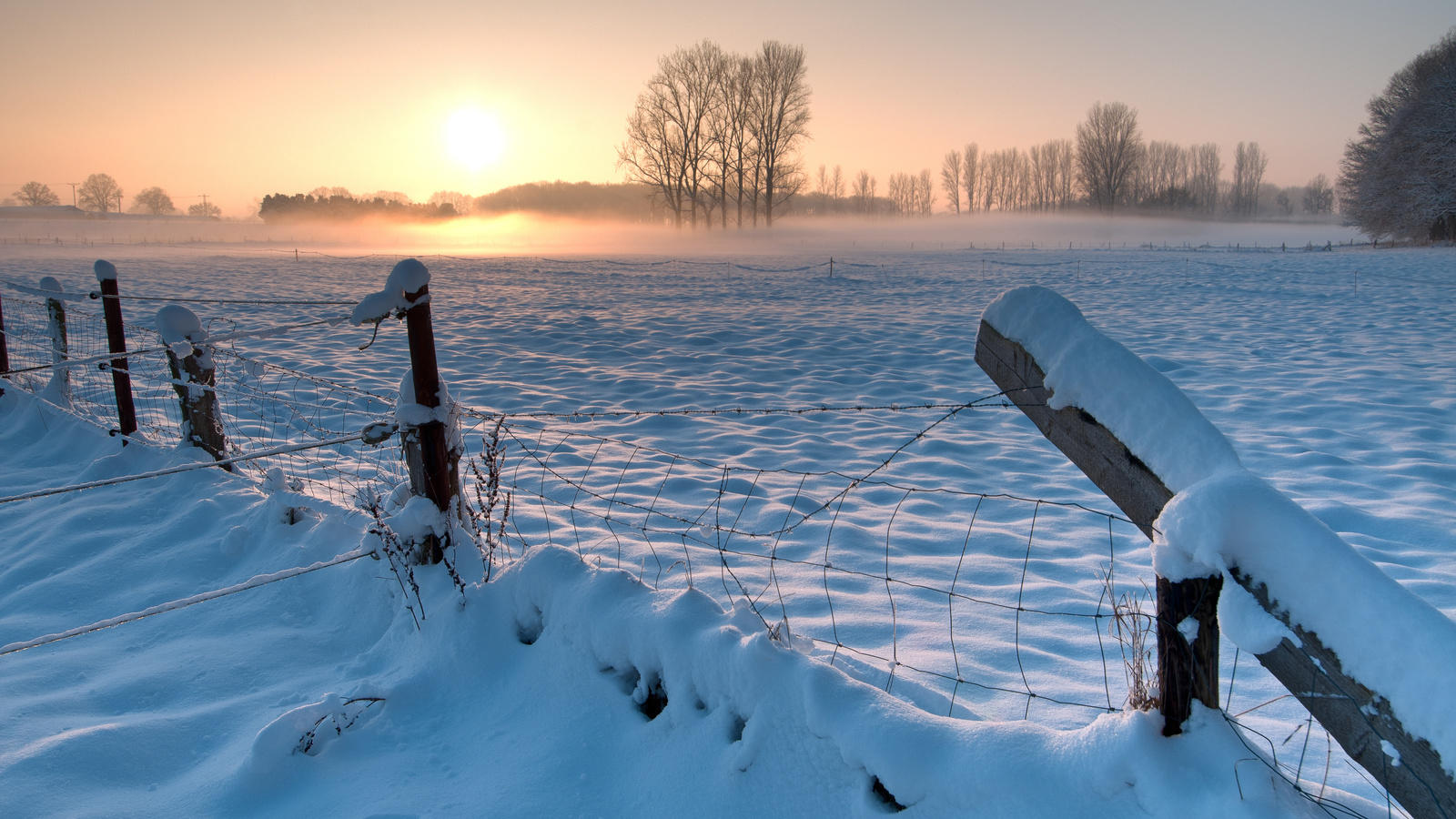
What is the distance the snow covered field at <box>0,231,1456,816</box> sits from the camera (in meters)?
1.97

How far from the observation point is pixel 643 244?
4906 cm

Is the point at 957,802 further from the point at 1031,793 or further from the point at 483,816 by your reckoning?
the point at 483,816

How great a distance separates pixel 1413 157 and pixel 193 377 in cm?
5111

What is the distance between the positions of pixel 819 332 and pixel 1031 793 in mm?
11090

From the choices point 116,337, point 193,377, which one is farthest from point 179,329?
point 116,337

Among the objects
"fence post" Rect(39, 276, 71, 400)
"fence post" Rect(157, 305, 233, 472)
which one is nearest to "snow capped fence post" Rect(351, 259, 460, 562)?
"fence post" Rect(157, 305, 233, 472)

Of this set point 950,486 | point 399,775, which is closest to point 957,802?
point 399,775

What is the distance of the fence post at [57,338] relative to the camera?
21.8 ft

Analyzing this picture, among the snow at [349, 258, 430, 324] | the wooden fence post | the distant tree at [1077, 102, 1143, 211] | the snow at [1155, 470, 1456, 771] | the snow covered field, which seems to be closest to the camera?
the snow at [1155, 470, 1456, 771]

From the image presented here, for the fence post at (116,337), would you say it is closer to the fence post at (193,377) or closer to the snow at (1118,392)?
the fence post at (193,377)

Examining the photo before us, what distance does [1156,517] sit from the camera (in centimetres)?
165

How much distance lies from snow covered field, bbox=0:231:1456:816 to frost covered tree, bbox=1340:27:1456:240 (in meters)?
38.9

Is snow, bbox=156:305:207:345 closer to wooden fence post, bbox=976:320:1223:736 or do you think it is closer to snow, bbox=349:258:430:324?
snow, bbox=349:258:430:324

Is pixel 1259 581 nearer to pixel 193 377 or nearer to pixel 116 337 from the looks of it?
pixel 193 377
